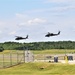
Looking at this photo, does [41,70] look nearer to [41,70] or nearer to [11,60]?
[41,70]

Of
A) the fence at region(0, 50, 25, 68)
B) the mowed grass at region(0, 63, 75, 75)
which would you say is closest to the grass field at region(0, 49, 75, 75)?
the mowed grass at region(0, 63, 75, 75)

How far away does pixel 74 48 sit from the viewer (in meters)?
121

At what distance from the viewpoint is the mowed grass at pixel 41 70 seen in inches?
1729

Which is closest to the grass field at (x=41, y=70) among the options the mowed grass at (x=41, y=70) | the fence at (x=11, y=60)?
the mowed grass at (x=41, y=70)

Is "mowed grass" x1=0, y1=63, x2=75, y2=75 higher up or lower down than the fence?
lower down

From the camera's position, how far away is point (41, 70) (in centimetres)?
4812

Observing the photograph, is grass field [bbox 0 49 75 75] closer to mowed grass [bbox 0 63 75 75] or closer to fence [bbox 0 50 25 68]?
mowed grass [bbox 0 63 75 75]

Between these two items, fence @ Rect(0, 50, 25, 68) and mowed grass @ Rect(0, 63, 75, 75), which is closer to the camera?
mowed grass @ Rect(0, 63, 75, 75)

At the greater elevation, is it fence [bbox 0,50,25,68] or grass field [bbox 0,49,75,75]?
fence [bbox 0,50,25,68]

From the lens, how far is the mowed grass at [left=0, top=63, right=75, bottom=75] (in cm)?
4391

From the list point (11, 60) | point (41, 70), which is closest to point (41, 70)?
point (41, 70)

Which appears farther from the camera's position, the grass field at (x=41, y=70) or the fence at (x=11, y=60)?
the fence at (x=11, y=60)

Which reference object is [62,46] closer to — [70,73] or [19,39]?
[19,39]

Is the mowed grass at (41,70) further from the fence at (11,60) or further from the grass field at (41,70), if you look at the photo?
the fence at (11,60)
